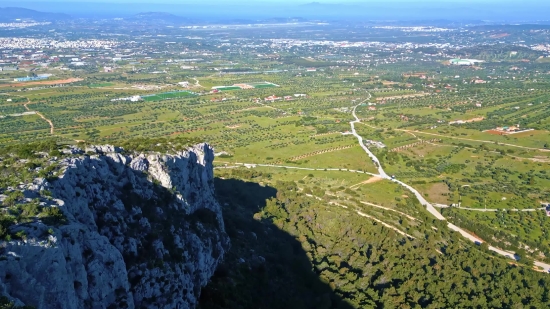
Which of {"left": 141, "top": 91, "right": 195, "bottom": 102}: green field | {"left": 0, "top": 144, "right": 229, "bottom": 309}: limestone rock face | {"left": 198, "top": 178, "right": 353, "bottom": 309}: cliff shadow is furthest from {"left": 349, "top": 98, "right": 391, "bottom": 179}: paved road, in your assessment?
{"left": 141, "top": 91, "right": 195, "bottom": 102}: green field

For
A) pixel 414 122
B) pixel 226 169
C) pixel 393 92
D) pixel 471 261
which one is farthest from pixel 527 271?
pixel 393 92

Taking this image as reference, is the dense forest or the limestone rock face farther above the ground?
the limestone rock face

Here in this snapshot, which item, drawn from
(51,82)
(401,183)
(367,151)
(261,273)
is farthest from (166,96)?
(261,273)

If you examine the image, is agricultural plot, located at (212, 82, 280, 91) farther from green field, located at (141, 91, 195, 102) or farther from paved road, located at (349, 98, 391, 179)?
paved road, located at (349, 98, 391, 179)

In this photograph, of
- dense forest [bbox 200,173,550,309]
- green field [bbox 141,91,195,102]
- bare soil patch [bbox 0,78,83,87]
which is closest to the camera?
dense forest [bbox 200,173,550,309]

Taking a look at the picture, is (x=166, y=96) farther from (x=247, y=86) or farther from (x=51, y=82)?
(x=51, y=82)

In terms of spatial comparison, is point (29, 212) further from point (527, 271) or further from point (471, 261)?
point (527, 271)
